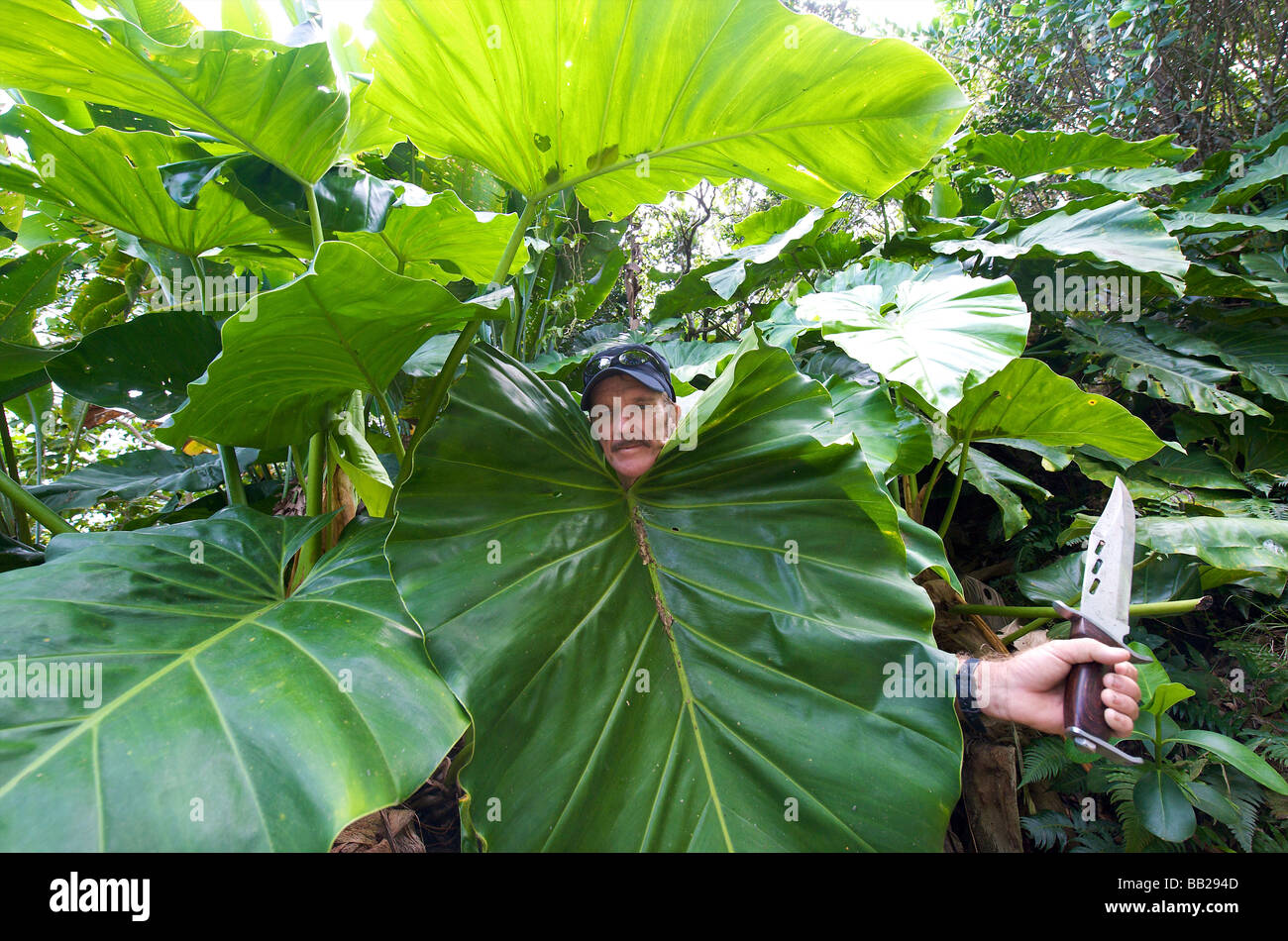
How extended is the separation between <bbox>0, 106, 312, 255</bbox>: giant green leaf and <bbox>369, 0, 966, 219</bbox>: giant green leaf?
0.34 meters

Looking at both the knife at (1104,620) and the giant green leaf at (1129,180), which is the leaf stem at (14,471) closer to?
the knife at (1104,620)

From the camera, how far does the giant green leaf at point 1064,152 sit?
220 cm

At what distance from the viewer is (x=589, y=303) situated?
7.68ft

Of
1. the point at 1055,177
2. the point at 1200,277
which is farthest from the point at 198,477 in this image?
the point at 1055,177

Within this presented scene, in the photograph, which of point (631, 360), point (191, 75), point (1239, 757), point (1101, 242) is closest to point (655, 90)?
point (631, 360)

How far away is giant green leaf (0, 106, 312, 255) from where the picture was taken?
823mm

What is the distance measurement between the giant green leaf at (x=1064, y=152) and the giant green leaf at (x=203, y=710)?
2.71 meters

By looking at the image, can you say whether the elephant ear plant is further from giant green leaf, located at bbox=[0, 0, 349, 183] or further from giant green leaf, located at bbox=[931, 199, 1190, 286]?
giant green leaf, located at bbox=[931, 199, 1190, 286]

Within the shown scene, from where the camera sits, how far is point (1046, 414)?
1279mm

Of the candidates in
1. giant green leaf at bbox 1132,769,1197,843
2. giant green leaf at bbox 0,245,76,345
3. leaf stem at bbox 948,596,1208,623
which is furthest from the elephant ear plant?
giant green leaf at bbox 1132,769,1197,843

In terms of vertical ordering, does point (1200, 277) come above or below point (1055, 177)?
below
